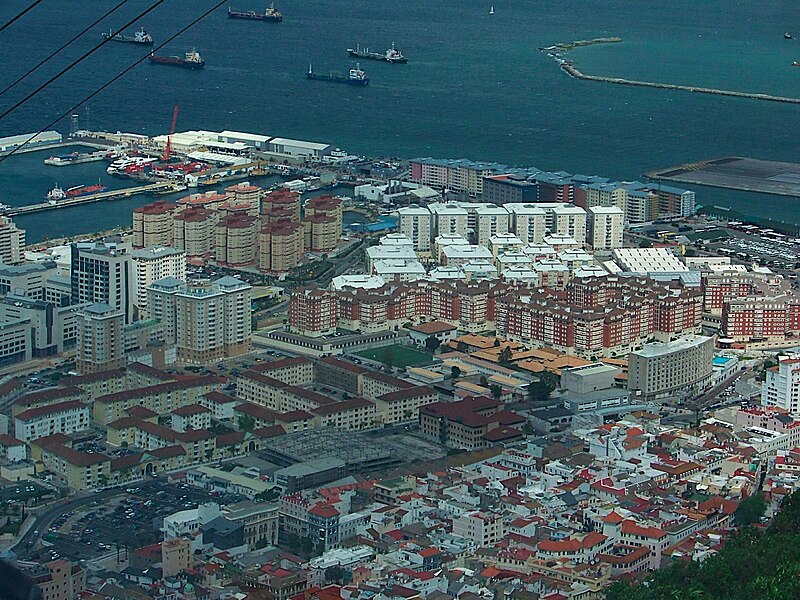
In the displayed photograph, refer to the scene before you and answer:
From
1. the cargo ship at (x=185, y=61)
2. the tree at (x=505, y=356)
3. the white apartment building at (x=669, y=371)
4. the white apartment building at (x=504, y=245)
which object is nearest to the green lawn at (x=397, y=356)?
the tree at (x=505, y=356)

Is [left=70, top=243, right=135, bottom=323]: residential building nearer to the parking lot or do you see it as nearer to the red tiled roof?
the red tiled roof

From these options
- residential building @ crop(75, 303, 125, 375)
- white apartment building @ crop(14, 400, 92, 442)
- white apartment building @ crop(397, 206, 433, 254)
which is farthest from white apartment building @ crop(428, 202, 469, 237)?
white apartment building @ crop(14, 400, 92, 442)

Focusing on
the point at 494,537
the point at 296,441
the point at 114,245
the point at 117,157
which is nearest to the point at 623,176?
the point at 117,157

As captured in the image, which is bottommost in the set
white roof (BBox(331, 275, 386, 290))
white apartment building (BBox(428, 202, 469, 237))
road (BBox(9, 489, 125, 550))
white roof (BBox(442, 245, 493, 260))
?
road (BBox(9, 489, 125, 550))

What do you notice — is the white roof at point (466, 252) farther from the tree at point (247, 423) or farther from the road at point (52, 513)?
the road at point (52, 513)

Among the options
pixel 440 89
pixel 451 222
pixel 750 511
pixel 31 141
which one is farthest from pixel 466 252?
pixel 440 89

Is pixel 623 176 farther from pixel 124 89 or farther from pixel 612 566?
pixel 612 566

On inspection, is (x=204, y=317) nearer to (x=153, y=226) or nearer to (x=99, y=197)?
(x=153, y=226)
